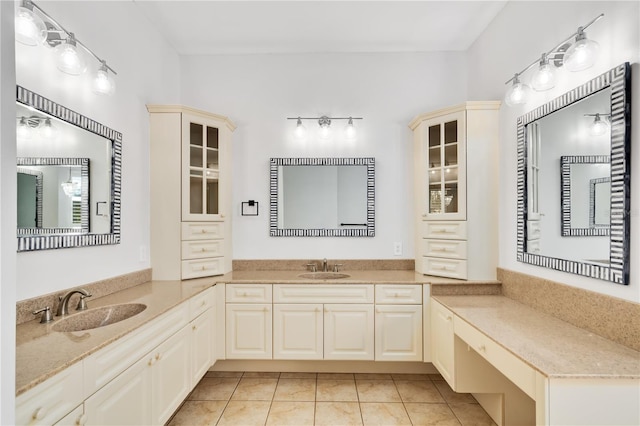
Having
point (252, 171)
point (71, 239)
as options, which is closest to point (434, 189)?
point (252, 171)

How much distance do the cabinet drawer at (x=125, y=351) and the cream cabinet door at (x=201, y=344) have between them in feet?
0.93

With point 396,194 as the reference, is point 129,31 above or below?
above

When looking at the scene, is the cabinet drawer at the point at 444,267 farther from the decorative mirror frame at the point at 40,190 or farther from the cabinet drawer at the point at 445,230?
the decorative mirror frame at the point at 40,190

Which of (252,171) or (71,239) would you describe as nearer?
(71,239)

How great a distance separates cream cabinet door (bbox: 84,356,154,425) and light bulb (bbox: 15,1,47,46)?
150 cm

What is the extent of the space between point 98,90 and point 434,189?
252cm

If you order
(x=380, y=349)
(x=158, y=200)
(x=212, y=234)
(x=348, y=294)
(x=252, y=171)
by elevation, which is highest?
(x=252, y=171)

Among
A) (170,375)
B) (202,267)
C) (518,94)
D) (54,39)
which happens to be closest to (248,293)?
(202,267)

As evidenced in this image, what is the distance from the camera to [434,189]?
2748mm

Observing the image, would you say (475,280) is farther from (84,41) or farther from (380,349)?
(84,41)

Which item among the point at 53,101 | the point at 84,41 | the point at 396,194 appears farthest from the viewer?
the point at 396,194

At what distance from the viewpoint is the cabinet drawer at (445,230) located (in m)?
2.58

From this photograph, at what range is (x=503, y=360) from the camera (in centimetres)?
148

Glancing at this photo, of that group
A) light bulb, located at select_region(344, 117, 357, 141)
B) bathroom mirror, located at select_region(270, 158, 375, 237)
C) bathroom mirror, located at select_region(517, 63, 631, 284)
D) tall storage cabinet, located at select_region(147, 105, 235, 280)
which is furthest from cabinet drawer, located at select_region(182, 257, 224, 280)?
bathroom mirror, located at select_region(517, 63, 631, 284)
